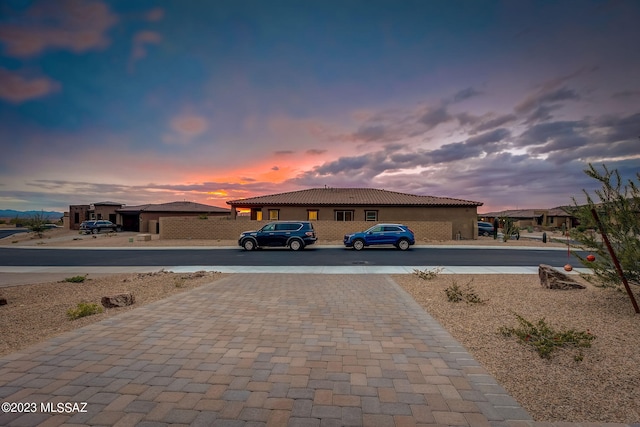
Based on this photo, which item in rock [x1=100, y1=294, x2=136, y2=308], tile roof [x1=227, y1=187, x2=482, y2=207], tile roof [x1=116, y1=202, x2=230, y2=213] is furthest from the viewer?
tile roof [x1=116, y1=202, x2=230, y2=213]

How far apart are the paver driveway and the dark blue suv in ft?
46.8

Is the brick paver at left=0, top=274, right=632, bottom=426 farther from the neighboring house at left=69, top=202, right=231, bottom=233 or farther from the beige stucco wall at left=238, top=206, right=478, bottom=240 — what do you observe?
the neighboring house at left=69, top=202, right=231, bottom=233

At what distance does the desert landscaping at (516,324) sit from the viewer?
135 inches

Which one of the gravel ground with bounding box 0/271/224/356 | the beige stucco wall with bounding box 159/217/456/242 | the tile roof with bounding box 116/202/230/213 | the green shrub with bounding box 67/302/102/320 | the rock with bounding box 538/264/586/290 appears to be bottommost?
the gravel ground with bounding box 0/271/224/356

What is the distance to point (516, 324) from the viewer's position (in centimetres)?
577

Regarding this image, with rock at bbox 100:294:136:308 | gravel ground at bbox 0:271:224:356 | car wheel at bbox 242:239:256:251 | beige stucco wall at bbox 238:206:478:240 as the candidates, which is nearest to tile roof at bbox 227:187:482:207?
beige stucco wall at bbox 238:206:478:240

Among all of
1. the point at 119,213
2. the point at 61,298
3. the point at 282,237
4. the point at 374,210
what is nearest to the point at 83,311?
the point at 61,298

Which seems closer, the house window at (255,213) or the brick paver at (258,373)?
the brick paver at (258,373)

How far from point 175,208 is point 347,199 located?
1060 inches

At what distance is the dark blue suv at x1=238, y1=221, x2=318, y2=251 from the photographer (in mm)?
20812

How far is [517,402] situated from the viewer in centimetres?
332

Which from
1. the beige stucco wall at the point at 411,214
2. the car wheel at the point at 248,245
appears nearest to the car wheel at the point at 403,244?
the car wheel at the point at 248,245

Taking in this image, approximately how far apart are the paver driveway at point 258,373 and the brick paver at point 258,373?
0.05 feet

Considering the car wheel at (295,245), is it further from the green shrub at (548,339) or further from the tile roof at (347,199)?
the green shrub at (548,339)
